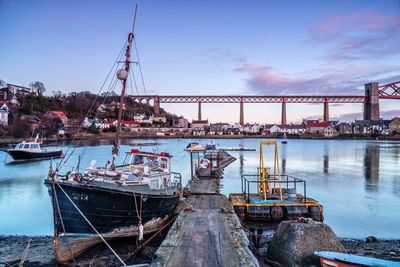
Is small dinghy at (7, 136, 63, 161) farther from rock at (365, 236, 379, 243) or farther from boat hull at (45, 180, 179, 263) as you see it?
rock at (365, 236, 379, 243)

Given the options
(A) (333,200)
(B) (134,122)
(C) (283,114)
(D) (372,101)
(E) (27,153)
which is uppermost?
(D) (372,101)

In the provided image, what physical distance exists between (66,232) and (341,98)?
195 metres

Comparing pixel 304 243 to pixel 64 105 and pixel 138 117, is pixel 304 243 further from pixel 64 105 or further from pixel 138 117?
pixel 138 117

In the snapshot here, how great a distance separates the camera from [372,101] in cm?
17350

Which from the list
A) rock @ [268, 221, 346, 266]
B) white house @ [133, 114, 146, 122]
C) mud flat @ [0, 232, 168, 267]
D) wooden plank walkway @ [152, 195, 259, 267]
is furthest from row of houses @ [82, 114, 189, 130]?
rock @ [268, 221, 346, 266]

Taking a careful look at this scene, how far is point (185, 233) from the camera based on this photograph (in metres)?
11.0

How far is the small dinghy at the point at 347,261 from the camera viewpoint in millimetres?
7520

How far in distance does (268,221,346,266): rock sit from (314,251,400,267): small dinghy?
0.67 m

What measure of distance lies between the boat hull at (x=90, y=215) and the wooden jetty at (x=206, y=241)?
1868 millimetres

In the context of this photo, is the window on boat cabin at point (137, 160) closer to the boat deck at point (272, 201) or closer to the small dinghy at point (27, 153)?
the boat deck at point (272, 201)

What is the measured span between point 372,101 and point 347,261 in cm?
18540

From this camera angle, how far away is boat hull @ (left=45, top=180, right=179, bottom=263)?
38.6 feet

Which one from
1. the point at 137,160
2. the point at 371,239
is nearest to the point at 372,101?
the point at 371,239

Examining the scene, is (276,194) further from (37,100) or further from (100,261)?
(37,100)
